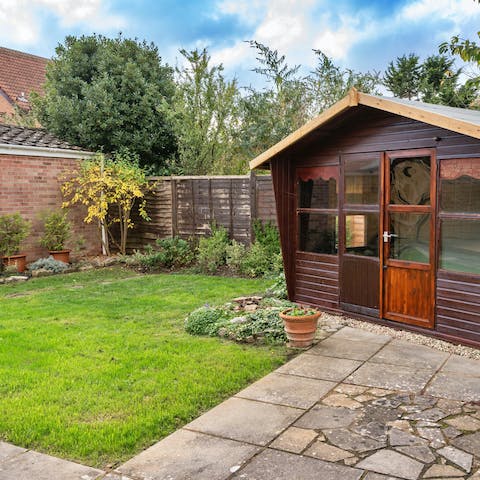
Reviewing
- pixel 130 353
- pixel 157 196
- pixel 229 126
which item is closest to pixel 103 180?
pixel 157 196

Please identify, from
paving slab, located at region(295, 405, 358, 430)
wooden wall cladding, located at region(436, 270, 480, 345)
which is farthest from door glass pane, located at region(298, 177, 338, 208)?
paving slab, located at region(295, 405, 358, 430)

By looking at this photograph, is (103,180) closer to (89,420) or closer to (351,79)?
(351,79)

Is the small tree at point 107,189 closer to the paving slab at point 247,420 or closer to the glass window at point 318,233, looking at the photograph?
the glass window at point 318,233

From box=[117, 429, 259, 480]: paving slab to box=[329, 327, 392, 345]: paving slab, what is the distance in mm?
2834

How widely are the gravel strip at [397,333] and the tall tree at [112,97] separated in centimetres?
841

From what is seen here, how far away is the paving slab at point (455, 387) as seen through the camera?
4164 mm

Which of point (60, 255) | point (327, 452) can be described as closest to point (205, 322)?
point (327, 452)

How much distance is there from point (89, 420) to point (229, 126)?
10845 mm

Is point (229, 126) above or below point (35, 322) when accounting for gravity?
above

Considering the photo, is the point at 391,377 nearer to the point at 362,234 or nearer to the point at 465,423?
the point at 465,423

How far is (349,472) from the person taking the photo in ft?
9.90

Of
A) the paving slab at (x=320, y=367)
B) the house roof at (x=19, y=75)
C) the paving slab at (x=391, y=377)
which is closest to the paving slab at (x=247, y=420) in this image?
the paving slab at (x=320, y=367)

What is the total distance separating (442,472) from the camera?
2992mm

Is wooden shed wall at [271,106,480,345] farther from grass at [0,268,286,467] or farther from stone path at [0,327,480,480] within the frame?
grass at [0,268,286,467]
